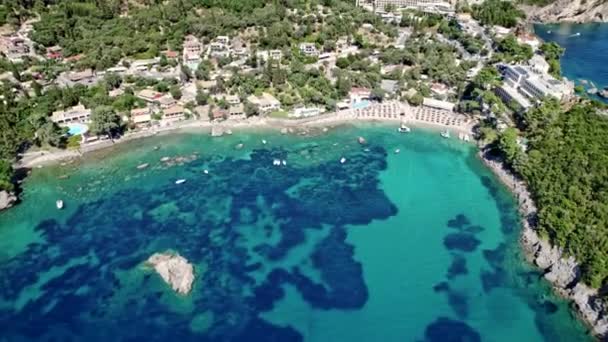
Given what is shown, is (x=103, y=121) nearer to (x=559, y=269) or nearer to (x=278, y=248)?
(x=278, y=248)

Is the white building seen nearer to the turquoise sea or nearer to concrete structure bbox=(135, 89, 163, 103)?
→ the turquoise sea

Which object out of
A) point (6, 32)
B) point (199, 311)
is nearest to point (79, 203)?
point (199, 311)

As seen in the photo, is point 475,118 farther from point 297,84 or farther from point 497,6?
point 497,6

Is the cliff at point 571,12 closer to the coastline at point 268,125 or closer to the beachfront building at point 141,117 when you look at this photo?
the coastline at point 268,125

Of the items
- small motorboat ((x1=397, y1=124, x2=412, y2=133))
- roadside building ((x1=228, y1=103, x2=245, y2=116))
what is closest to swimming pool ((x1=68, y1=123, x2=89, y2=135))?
roadside building ((x1=228, y1=103, x2=245, y2=116))

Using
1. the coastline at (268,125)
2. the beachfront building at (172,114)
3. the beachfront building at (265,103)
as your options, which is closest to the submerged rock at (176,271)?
the coastline at (268,125)

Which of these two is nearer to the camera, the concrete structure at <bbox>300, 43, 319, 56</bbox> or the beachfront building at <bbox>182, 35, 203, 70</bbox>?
the beachfront building at <bbox>182, 35, 203, 70</bbox>
